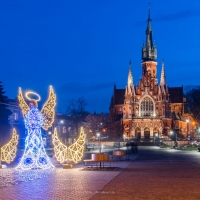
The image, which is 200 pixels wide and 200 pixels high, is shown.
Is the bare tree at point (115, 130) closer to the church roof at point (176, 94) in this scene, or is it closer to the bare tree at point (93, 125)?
the bare tree at point (93, 125)

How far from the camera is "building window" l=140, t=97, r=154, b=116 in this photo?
111 metres

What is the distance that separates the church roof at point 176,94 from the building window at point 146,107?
13506mm

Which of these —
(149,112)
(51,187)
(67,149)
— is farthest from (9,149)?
(149,112)

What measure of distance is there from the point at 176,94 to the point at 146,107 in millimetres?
16551

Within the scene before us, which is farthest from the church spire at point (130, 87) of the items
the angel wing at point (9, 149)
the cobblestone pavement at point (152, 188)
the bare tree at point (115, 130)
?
the cobblestone pavement at point (152, 188)

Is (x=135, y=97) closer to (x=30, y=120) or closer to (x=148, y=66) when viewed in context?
(x=148, y=66)

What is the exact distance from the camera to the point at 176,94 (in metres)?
124

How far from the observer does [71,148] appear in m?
27.6

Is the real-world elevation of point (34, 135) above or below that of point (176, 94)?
below

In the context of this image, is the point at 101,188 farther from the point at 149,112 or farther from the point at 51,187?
the point at 149,112

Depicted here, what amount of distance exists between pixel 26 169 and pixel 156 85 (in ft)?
296

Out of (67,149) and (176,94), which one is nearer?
(67,149)

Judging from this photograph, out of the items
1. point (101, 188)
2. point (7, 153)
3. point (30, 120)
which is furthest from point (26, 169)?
point (101, 188)

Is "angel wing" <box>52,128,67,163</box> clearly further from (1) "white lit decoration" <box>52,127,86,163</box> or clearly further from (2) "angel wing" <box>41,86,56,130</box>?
(2) "angel wing" <box>41,86,56,130</box>
